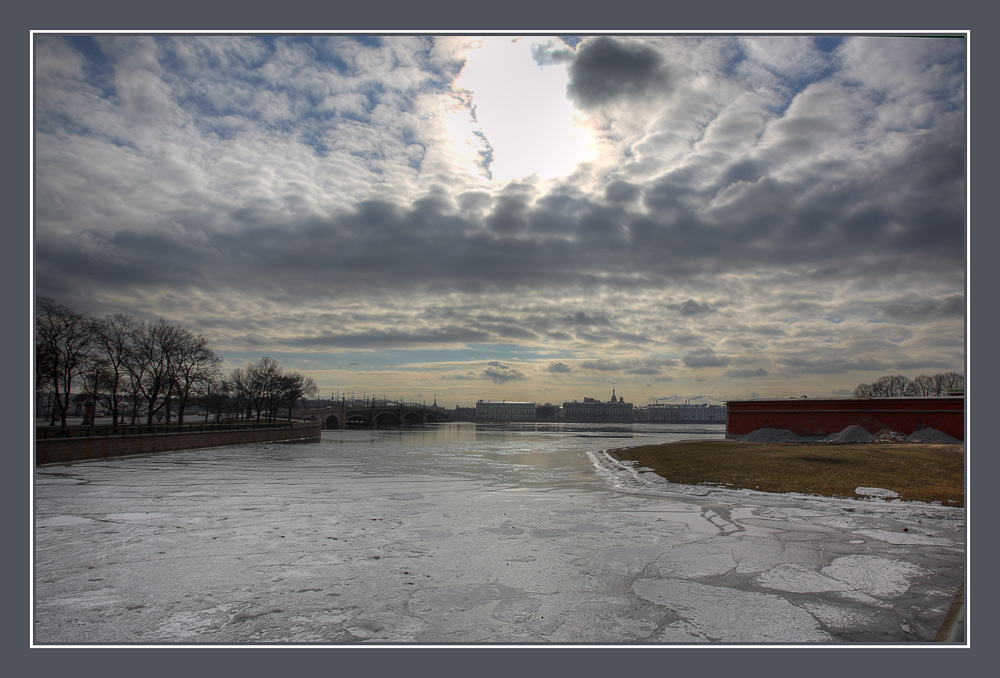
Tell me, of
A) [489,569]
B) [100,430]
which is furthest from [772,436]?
[100,430]

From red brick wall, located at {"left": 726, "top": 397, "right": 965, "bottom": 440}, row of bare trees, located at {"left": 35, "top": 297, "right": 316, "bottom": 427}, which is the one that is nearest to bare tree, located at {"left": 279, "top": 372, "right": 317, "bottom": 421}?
row of bare trees, located at {"left": 35, "top": 297, "right": 316, "bottom": 427}

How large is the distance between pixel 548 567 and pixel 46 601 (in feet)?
22.3

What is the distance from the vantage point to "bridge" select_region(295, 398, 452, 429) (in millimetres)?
116512

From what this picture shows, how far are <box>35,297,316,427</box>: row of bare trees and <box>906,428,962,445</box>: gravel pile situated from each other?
166 ft

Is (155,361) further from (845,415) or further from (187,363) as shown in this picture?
(845,415)

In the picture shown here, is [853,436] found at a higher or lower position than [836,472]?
lower

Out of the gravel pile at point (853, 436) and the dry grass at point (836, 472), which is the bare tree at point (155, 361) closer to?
the dry grass at point (836, 472)

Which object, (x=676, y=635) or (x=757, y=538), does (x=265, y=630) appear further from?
(x=757, y=538)

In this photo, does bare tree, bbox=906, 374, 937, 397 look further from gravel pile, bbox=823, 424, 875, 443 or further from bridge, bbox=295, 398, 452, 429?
bridge, bbox=295, 398, 452, 429

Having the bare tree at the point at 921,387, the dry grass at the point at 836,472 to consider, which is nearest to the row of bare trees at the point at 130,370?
the dry grass at the point at 836,472

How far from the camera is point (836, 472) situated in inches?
808

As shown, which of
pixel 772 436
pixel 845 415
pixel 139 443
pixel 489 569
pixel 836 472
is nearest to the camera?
pixel 489 569

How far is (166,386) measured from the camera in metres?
52.7

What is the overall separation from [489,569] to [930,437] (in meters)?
45.5
